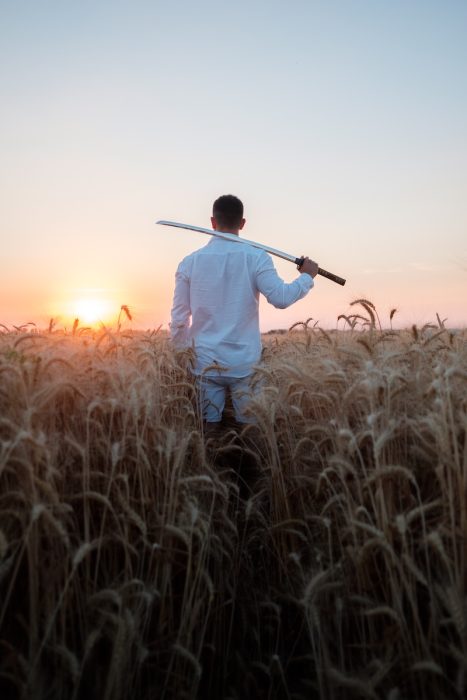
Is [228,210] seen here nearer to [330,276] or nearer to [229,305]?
[229,305]

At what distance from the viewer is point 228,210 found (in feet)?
13.0

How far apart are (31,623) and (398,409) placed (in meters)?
1.76

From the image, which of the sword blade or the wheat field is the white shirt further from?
the wheat field

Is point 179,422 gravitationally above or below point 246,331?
below

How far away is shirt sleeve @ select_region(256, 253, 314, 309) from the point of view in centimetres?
383

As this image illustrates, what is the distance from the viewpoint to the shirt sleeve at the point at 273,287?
151 inches

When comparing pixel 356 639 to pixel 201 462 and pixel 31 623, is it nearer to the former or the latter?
pixel 201 462

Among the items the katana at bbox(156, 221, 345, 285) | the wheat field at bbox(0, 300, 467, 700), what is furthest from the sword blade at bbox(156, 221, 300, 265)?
the wheat field at bbox(0, 300, 467, 700)

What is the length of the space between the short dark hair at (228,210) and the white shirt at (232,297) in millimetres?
174

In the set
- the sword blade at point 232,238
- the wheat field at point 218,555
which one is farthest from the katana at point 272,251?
the wheat field at point 218,555

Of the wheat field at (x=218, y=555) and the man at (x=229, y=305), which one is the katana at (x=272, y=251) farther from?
the wheat field at (x=218, y=555)

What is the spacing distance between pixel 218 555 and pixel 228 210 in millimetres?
2591

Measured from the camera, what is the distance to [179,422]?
10.3 ft

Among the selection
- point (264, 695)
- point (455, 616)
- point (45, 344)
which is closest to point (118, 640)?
point (264, 695)
